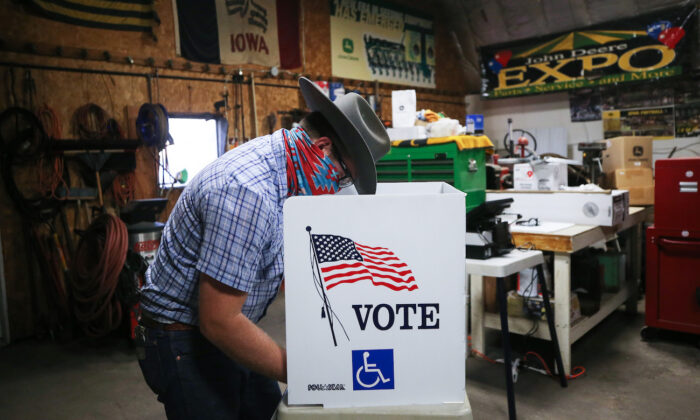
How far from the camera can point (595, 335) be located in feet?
11.9

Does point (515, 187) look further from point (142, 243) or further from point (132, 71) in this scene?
point (132, 71)

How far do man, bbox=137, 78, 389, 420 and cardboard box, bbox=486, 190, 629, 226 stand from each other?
247 cm

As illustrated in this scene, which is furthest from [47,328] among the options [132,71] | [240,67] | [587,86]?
[587,86]

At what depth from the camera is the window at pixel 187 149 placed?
4.72 m

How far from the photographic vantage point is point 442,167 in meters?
2.94

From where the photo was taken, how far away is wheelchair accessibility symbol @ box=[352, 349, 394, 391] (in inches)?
37.2

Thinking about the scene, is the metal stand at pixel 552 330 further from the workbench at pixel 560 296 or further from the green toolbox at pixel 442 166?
the green toolbox at pixel 442 166

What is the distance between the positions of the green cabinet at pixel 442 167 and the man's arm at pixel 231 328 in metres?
2.13

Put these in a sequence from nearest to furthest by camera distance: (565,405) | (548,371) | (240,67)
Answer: (565,405) → (548,371) → (240,67)

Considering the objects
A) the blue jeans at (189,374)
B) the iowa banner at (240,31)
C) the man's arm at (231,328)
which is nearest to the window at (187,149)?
the iowa banner at (240,31)

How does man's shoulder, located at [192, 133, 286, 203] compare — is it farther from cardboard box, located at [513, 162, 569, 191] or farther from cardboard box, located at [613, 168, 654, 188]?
cardboard box, located at [613, 168, 654, 188]

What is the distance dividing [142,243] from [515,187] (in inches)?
112

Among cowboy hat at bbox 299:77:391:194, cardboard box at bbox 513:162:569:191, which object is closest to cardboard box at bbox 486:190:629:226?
cardboard box at bbox 513:162:569:191

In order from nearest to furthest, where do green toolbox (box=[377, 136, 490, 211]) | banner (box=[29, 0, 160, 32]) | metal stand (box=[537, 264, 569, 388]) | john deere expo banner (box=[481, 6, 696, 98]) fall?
1. metal stand (box=[537, 264, 569, 388])
2. green toolbox (box=[377, 136, 490, 211])
3. banner (box=[29, 0, 160, 32])
4. john deere expo banner (box=[481, 6, 696, 98])
